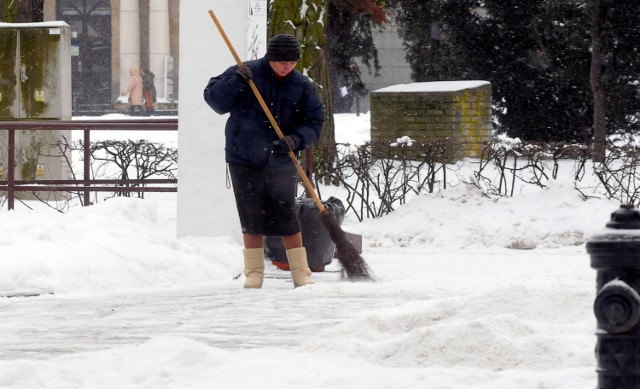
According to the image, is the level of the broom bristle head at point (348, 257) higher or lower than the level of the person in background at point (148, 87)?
lower

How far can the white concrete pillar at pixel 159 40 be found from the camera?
56.0m

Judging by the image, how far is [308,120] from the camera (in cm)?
993

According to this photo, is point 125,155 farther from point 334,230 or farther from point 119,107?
point 119,107

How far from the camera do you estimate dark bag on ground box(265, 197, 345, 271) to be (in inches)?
434

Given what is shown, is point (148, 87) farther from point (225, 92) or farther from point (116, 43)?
point (225, 92)

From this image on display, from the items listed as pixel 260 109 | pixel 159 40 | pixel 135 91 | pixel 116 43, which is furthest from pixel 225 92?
pixel 116 43

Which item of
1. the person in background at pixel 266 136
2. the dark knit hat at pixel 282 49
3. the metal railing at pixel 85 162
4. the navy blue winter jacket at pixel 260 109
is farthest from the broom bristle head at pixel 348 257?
the metal railing at pixel 85 162

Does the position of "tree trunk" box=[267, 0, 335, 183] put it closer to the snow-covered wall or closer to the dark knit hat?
the snow-covered wall

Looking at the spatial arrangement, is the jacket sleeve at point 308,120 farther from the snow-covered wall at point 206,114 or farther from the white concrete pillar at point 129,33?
the white concrete pillar at point 129,33

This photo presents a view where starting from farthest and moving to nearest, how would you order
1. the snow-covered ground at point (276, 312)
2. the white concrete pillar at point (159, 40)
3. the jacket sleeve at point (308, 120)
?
the white concrete pillar at point (159, 40) < the jacket sleeve at point (308, 120) < the snow-covered ground at point (276, 312)

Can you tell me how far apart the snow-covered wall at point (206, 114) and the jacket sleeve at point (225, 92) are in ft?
7.16

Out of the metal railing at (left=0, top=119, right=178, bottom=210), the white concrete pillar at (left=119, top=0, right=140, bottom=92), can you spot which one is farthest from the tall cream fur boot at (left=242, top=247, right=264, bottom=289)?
the white concrete pillar at (left=119, top=0, right=140, bottom=92)

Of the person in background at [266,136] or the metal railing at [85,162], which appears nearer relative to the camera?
the person in background at [266,136]

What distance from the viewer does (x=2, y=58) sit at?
19672 millimetres
